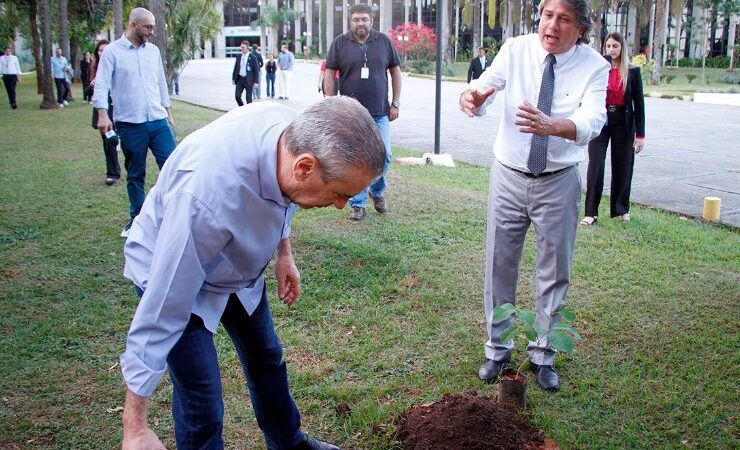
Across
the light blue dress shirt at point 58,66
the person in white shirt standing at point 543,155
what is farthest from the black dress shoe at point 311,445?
the light blue dress shirt at point 58,66

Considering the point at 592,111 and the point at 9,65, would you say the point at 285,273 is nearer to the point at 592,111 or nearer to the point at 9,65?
the point at 592,111

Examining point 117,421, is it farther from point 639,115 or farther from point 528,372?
point 639,115

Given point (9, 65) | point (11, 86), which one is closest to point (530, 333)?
point (11, 86)

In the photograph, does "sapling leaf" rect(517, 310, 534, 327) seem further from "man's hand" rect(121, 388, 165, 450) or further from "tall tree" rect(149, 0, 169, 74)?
"tall tree" rect(149, 0, 169, 74)

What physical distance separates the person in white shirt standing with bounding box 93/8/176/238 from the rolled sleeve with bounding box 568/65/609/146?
14.8ft

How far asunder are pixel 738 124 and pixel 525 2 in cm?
4199

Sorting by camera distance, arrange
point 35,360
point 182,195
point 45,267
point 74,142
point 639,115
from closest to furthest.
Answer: point 182,195
point 35,360
point 45,267
point 639,115
point 74,142

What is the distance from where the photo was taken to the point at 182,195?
6.67 feet

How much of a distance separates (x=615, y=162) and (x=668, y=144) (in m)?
7.22

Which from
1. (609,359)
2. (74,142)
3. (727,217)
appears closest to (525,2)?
(74,142)

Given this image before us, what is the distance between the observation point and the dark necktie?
363 cm

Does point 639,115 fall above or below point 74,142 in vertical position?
above

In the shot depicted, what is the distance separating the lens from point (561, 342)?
328 cm

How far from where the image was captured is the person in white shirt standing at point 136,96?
680 centimetres
